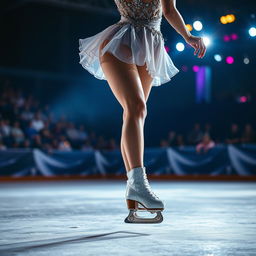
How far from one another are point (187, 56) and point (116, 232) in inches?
530

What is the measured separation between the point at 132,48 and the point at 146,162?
1017 cm

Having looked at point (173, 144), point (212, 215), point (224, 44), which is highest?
point (224, 44)

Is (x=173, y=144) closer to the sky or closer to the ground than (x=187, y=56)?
closer to the ground

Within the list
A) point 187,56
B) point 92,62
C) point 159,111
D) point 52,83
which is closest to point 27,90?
point 52,83

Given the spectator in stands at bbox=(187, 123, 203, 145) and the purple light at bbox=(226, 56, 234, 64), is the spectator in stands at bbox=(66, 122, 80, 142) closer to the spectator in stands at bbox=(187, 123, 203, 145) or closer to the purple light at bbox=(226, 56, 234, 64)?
the spectator in stands at bbox=(187, 123, 203, 145)

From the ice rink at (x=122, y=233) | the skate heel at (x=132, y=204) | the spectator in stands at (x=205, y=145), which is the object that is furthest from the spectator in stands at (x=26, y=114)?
the skate heel at (x=132, y=204)

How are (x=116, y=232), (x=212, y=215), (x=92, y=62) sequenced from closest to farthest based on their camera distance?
(x=116, y=232)
(x=92, y=62)
(x=212, y=215)

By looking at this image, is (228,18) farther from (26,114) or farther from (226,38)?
(26,114)

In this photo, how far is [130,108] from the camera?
363cm

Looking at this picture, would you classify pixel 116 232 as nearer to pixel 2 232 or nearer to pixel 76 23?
pixel 2 232

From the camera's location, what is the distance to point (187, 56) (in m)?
16.5

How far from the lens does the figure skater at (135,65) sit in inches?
140

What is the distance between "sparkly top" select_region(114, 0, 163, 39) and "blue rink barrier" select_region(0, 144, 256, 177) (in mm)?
9399

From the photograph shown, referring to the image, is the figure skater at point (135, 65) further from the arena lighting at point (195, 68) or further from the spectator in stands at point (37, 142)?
the arena lighting at point (195, 68)
